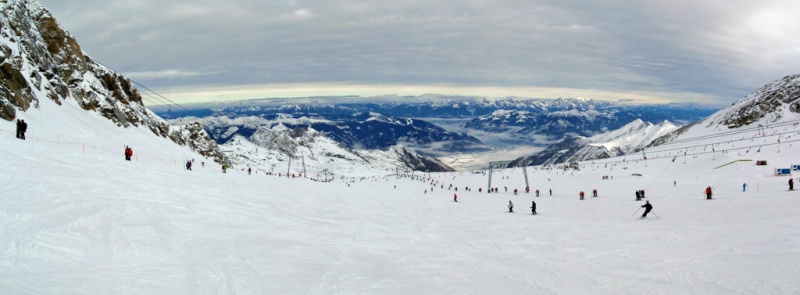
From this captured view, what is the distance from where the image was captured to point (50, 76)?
7106cm

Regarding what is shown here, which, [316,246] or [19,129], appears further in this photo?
[19,129]

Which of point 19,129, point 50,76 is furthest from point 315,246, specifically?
point 50,76

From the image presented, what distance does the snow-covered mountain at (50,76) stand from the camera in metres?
54.2

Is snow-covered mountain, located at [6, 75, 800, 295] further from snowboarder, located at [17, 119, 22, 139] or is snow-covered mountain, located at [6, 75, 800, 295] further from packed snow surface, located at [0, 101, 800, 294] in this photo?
snowboarder, located at [17, 119, 22, 139]

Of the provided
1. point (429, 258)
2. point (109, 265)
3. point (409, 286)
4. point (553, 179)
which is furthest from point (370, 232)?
point (553, 179)

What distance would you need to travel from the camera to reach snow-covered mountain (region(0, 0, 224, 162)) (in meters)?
54.2

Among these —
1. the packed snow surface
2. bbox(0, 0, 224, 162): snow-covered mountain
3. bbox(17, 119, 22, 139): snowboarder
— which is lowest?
the packed snow surface

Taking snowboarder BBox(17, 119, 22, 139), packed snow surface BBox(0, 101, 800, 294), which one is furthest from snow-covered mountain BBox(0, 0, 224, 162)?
packed snow surface BBox(0, 101, 800, 294)

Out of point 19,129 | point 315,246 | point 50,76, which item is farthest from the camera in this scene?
point 50,76

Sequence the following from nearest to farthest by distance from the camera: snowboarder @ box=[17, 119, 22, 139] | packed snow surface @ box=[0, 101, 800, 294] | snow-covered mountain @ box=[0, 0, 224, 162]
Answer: packed snow surface @ box=[0, 101, 800, 294], snowboarder @ box=[17, 119, 22, 139], snow-covered mountain @ box=[0, 0, 224, 162]

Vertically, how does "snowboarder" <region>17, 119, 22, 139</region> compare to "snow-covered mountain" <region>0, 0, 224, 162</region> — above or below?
below

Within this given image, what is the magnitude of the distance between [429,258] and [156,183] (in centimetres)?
1673

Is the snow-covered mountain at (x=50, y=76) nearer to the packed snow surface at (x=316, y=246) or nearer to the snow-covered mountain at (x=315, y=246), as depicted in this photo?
the snow-covered mountain at (x=315, y=246)

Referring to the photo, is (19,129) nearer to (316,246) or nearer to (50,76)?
(316,246)
